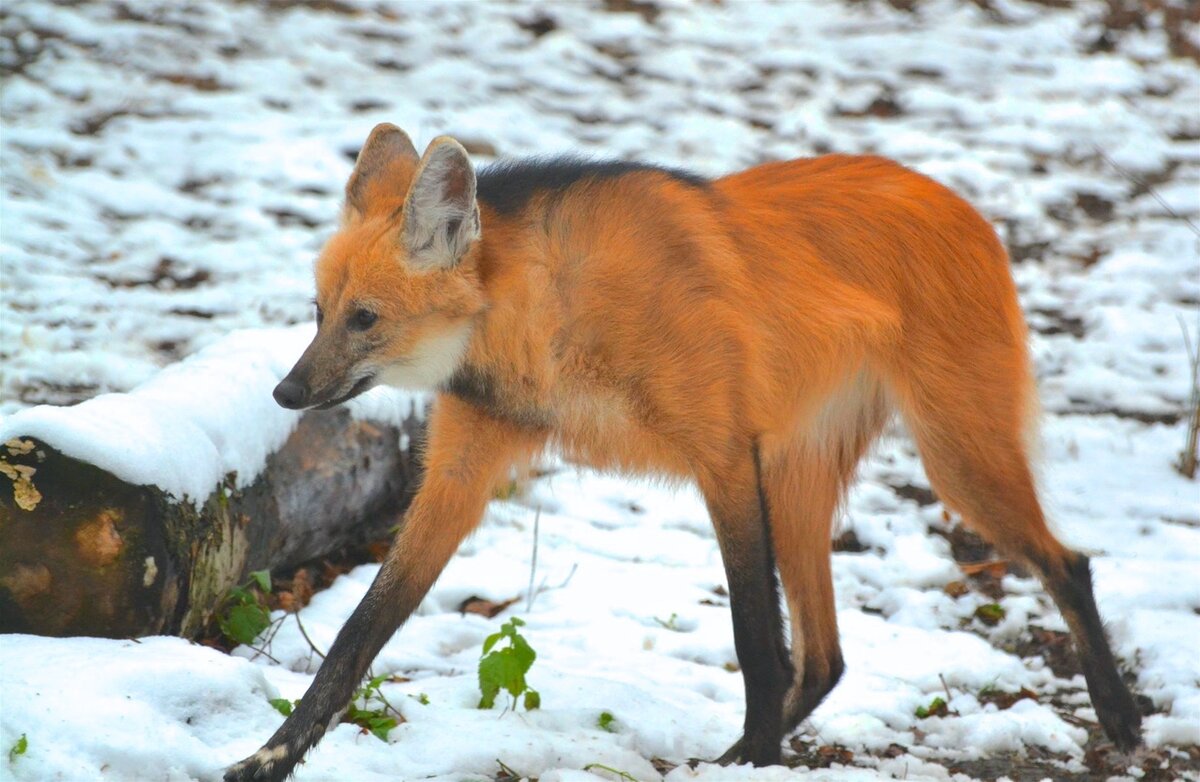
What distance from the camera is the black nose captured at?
109 inches

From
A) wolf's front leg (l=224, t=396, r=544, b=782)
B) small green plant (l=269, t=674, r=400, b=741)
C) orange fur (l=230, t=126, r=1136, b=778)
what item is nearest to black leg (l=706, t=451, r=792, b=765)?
orange fur (l=230, t=126, r=1136, b=778)

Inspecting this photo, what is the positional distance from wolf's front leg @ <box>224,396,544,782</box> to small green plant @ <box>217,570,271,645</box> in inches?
21.2

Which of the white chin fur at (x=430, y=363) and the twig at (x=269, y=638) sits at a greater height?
the white chin fur at (x=430, y=363)

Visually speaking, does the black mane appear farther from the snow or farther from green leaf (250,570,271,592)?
green leaf (250,570,271,592)

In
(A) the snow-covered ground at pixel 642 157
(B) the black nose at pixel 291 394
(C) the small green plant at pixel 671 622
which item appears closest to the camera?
(B) the black nose at pixel 291 394

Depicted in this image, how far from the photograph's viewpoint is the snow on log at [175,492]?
2812 mm

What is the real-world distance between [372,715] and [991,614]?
235 cm

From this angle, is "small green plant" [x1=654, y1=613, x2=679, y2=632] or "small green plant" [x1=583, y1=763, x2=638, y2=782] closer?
"small green plant" [x1=583, y1=763, x2=638, y2=782]

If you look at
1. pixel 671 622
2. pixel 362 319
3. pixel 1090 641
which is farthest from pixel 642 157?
pixel 362 319

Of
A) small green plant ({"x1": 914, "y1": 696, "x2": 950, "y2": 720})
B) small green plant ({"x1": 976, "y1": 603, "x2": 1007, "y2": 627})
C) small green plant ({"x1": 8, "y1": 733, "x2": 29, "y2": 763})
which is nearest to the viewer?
small green plant ({"x1": 8, "y1": 733, "x2": 29, "y2": 763})

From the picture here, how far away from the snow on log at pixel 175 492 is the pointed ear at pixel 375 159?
2.64 feet

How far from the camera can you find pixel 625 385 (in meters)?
2.95

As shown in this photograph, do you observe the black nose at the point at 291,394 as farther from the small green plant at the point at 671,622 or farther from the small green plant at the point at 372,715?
the small green plant at the point at 671,622

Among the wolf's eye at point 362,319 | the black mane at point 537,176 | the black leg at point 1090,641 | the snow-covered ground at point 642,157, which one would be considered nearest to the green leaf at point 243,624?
the snow-covered ground at point 642,157
